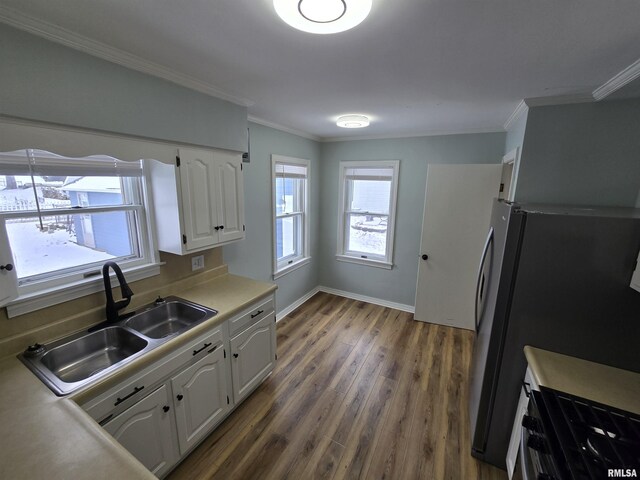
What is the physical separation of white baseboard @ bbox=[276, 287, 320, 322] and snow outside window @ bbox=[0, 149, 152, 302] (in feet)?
6.22

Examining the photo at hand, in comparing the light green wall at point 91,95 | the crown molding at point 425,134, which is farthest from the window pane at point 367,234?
the light green wall at point 91,95

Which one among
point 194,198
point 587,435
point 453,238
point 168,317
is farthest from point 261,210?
point 587,435

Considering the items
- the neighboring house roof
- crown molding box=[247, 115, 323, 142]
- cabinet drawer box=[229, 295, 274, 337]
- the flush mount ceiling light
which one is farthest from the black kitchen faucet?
crown molding box=[247, 115, 323, 142]

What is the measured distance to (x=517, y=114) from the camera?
229 cm

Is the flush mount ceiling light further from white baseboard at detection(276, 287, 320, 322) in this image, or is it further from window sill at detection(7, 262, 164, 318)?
white baseboard at detection(276, 287, 320, 322)

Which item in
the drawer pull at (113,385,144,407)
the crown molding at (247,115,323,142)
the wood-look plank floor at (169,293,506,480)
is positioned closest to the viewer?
the drawer pull at (113,385,144,407)

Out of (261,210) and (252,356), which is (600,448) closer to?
(252,356)

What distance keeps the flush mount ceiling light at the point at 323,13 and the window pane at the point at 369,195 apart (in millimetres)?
2734

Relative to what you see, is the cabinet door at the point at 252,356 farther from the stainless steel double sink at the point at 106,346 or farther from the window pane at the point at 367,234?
the window pane at the point at 367,234

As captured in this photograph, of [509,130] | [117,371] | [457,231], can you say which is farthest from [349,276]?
[117,371]

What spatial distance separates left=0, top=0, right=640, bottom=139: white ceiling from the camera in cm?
100

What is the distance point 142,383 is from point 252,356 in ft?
2.83

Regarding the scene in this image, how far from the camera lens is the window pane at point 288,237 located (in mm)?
3439

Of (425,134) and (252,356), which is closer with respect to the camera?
(252,356)
